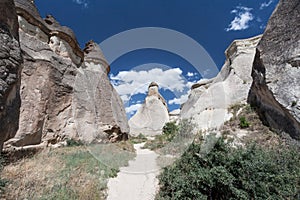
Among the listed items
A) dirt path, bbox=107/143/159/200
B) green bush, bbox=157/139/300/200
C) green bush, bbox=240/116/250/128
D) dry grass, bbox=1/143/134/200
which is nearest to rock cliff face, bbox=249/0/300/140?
green bush, bbox=240/116/250/128

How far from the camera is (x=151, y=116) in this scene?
32.4 metres

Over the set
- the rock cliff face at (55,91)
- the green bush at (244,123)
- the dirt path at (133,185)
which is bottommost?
the dirt path at (133,185)

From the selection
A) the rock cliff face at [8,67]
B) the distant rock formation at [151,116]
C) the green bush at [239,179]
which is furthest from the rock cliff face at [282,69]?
the distant rock formation at [151,116]

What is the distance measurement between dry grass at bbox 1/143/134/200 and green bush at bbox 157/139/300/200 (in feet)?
5.52

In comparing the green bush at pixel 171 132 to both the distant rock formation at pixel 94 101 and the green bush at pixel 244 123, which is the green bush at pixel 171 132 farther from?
the green bush at pixel 244 123

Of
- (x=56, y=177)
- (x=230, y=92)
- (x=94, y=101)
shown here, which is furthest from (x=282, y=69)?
(x=94, y=101)

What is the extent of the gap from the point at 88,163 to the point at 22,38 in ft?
19.1

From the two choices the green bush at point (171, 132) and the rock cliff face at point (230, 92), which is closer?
the rock cliff face at point (230, 92)

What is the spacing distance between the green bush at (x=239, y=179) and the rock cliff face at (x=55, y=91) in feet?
16.9

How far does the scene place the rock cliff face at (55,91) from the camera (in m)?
5.89

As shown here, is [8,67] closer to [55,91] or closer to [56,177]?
[56,177]

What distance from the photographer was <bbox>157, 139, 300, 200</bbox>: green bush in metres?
2.81

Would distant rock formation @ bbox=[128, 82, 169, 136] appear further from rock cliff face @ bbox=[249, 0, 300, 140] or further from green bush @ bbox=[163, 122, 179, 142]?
rock cliff face @ bbox=[249, 0, 300, 140]

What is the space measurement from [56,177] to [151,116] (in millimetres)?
28700
